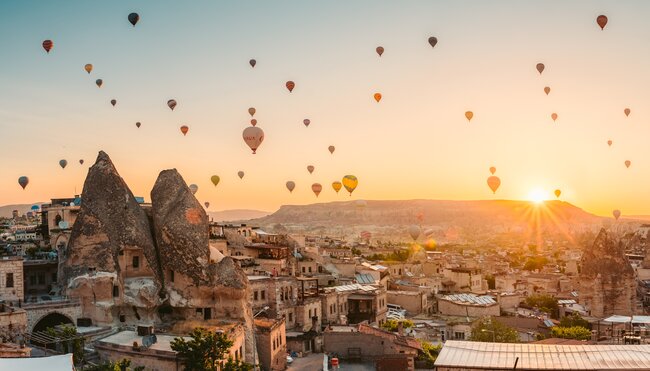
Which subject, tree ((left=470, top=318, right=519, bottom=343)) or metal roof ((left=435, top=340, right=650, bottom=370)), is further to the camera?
tree ((left=470, top=318, right=519, bottom=343))

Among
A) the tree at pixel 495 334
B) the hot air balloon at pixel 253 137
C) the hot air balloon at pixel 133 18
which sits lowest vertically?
the tree at pixel 495 334

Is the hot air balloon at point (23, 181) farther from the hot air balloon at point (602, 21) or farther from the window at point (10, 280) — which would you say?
the hot air balloon at point (602, 21)

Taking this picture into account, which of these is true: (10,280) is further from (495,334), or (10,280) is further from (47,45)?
(495,334)

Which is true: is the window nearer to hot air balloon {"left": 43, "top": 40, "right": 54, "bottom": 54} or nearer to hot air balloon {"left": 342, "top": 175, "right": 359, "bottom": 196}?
hot air balloon {"left": 43, "top": 40, "right": 54, "bottom": 54}

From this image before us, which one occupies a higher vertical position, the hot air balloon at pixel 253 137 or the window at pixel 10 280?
the hot air balloon at pixel 253 137

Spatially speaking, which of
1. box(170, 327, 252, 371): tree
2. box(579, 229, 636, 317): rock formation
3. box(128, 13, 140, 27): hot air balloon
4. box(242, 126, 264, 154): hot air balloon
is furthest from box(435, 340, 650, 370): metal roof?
box(579, 229, 636, 317): rock formation

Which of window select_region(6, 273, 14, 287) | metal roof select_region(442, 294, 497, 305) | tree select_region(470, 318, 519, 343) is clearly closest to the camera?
window select_region(6, 273, 14, 287)

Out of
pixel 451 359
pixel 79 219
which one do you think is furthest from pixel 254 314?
pixel 451 359

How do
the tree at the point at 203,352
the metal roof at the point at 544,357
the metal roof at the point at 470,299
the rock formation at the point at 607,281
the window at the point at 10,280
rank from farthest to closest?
the rock formation at the point at 607,281 < the metal roof at the point at 470,299 < the window at the point at 10,280 < the tree at the point at 203,352 < the metal roof at the point at 544,357

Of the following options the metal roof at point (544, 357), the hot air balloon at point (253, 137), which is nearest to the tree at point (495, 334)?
the metal roof at point (544, 357)
